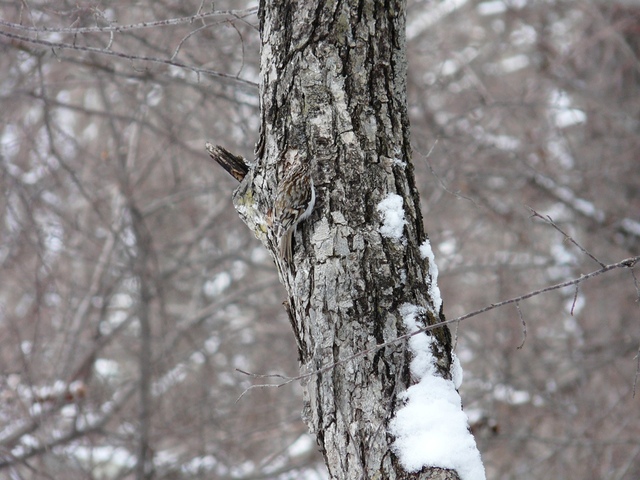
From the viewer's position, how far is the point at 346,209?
Result: 7.03ft

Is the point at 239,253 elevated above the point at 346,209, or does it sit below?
above

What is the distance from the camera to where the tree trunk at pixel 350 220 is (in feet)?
6.53

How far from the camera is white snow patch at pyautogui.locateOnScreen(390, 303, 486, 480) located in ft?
6.25

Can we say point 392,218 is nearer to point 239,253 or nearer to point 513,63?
point 239,253

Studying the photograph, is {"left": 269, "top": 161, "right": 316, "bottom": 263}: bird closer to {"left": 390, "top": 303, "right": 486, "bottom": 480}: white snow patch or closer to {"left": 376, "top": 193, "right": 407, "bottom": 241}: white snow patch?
{"left": 376, "top": 193, "right": 407, "bottom": 241}: white snow patch

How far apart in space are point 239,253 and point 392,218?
497 cm

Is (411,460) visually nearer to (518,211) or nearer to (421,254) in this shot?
(421,254)

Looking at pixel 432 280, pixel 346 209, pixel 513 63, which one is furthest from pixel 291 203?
pixel 513 63

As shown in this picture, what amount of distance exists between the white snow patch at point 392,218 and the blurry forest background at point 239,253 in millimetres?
2835

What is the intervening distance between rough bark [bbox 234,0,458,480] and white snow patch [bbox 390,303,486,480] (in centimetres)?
3

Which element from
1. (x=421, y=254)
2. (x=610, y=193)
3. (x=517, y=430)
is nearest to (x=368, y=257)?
(x=421, y=254)

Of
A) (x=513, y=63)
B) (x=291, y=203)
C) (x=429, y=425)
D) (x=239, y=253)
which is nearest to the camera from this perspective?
(x=429, y=425)

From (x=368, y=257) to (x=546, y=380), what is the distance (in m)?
5.57

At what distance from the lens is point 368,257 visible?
207 centimetres
